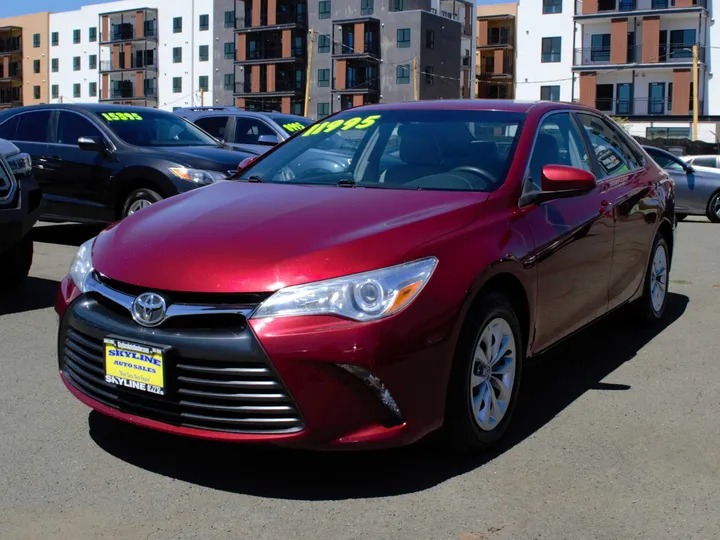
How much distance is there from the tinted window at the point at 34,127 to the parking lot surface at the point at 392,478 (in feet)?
20.8

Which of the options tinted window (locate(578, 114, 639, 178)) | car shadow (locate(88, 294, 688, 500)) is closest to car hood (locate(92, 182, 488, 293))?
car shadow (locate(88, 294, 688, 500))

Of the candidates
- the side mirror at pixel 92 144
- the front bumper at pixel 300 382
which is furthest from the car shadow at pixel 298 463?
the side mirror at pixel 92 144

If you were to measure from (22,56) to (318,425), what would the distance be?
317ft

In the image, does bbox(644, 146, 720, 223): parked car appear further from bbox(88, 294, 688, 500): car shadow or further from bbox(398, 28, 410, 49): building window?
bbox(398, 28, 410, 49): building window

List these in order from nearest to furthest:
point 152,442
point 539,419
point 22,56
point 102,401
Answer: point 102,401 < point 152,442 < point 539,419 < point 22,56

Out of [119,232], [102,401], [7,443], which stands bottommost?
[7,443]

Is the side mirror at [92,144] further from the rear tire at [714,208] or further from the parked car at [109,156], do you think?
the rear tire at [714,208]

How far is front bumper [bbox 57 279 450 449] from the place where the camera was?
320 cm

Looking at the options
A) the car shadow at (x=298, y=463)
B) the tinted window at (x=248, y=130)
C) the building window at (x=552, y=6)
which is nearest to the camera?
the car shadow at (x=298, y=463)

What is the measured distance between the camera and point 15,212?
6.61 m

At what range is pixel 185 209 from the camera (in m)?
4.15

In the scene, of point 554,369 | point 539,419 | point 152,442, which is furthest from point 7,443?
point 554,369

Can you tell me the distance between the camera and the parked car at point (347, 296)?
10.6 feet

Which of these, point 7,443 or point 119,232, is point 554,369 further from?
point 7,443
